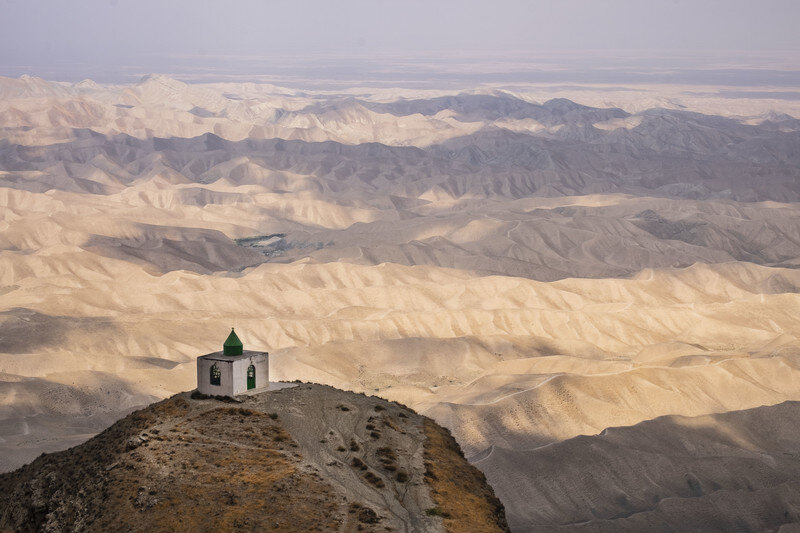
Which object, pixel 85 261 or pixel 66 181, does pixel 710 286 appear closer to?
pixel 85 261

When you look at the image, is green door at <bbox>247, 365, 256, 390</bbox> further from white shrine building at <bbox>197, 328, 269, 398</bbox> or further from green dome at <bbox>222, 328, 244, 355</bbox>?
green dome at <bbox>222, 328, 244, 355</bbox>

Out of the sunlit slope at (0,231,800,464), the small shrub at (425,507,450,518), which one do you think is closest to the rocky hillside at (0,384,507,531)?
the small shrub at (425,507,450,518)

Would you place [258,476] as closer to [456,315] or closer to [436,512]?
[436,512]

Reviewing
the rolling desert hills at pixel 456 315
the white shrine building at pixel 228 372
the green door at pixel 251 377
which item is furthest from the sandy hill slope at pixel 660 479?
the white shrine building at pixel 228 372

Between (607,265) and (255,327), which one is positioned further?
(607,265)

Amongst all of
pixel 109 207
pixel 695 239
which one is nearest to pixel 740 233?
pixel 695 239
